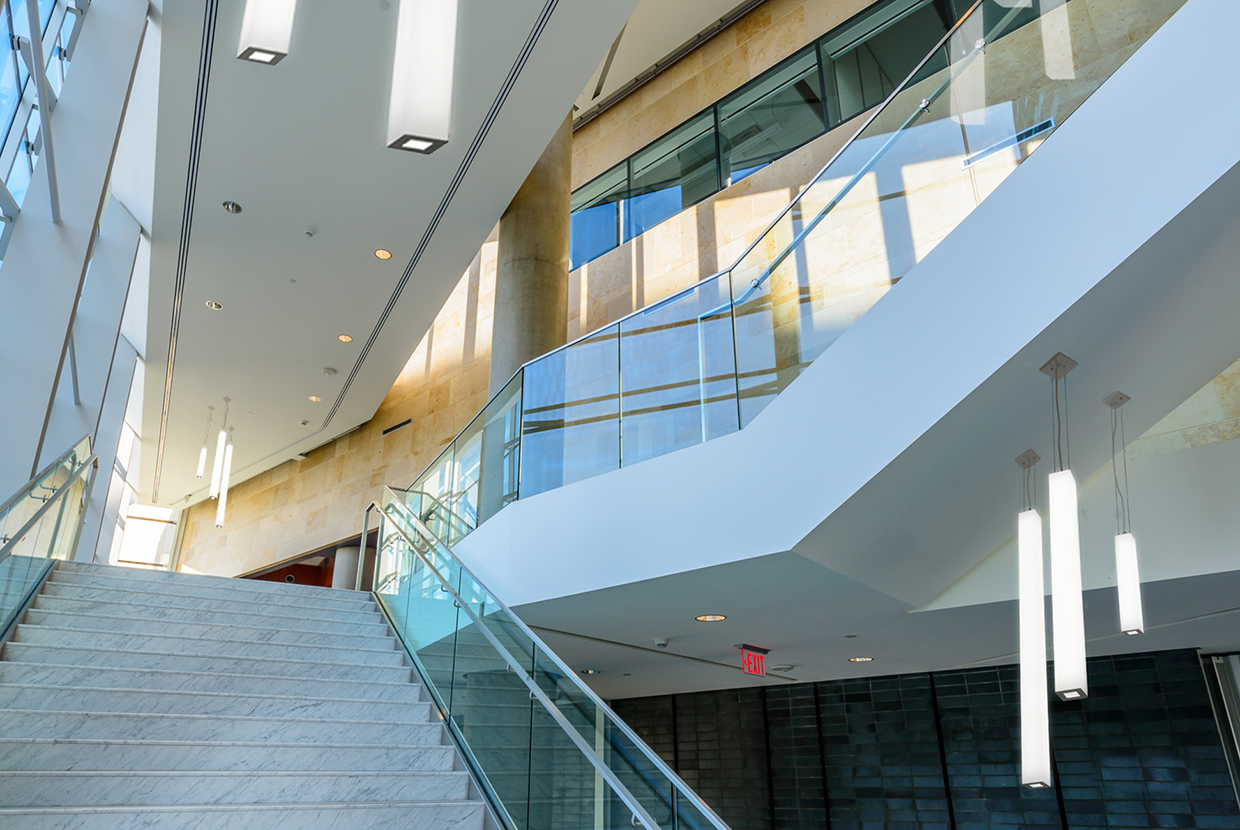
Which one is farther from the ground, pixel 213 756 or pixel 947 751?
pixel 947 751

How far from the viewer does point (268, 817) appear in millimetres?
3654

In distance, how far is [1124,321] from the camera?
3.74 meters

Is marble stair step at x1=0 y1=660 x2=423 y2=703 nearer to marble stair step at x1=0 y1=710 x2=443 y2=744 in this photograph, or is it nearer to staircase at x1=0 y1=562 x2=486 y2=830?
staircase at x1=0 y1=562 x2=486 y2=830

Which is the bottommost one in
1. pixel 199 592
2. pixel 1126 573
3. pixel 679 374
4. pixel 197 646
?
pixel 197 646

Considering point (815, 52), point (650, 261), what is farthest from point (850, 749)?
point (815, 52)

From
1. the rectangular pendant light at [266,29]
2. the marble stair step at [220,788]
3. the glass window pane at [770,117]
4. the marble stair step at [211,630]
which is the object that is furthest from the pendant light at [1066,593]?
the glass window pane at [770,117]

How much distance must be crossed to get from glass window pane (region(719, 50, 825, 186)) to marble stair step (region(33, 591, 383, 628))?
766cm

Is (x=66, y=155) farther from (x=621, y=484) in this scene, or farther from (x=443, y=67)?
(x=621, y=484)

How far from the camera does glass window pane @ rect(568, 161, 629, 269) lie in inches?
499

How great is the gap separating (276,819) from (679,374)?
3696 millimetres

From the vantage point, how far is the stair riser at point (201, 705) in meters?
4.33

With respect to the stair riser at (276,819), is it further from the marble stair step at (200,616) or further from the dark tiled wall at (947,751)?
the dark tiled wall at (947,751)

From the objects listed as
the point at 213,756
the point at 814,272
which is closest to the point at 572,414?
the point at 814,272

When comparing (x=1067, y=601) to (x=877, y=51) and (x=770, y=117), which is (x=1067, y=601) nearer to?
(x=877, y=51)
